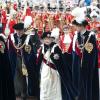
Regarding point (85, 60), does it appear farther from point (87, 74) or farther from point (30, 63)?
point (30, 63)

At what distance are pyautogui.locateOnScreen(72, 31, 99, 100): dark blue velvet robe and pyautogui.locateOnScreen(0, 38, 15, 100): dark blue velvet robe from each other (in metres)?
1.90

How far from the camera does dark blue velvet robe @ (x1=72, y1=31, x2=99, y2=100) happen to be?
826 cm

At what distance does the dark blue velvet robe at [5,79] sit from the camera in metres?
6.68

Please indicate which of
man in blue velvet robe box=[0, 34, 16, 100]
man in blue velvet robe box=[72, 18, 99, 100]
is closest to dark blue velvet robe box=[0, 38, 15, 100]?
man in blue velvet robe box=[0, 34, 16, 100]

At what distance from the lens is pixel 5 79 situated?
22.1 feet

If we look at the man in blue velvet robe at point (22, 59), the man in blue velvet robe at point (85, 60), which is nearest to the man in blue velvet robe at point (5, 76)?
the man in blue velvet robe at point (85, 60)

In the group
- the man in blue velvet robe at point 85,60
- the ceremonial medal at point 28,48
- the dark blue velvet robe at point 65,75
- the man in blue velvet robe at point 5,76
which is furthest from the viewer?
the ceremonial medal at point 28,48

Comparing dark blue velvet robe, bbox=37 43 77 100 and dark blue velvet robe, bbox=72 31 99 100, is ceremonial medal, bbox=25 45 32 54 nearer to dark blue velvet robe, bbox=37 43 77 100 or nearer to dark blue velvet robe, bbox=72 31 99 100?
dark blue velvet robe, bbox=37 43 77 100

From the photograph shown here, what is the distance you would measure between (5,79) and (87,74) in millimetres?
2055

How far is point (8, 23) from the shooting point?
54.3 feet

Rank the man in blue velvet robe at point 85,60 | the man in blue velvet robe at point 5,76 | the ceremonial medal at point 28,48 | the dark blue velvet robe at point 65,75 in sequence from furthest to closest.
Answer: the ceremonial medal at point 28,48 < the dark blue velvet robe at point 65,75 < the man in blue velvet robe at point 85,60 < the man in blue velvet robe at point 5,76

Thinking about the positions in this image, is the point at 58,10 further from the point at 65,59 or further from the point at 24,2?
the point at 65,59

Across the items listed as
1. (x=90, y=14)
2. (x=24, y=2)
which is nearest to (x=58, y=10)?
(x=24, y=2)

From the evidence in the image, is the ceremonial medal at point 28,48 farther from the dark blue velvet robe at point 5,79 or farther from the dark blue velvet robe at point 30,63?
the dark blue velvet robe at point 5,79
